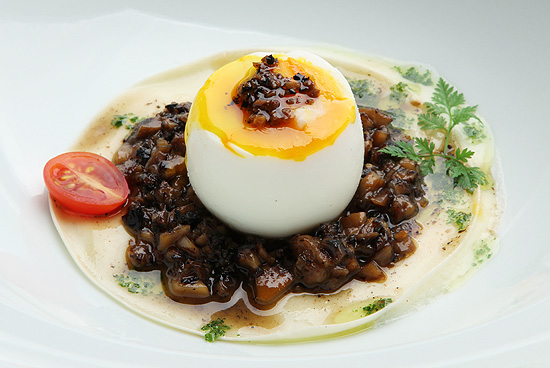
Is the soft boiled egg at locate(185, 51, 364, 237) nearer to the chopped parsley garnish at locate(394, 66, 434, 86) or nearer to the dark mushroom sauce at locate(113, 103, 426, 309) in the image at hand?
the dark mushroom sauce at locate(113, 103, 426, 309)

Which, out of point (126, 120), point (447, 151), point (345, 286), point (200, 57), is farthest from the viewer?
point (200, 57)

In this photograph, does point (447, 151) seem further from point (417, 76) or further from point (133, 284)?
point (133, 284)

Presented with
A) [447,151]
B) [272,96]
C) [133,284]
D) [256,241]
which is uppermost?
[272,96]

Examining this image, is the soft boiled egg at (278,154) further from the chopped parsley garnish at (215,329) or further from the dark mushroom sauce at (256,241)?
the chopped parsley garnish at (215,329)

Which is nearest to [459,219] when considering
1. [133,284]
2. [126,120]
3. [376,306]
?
[376,306]

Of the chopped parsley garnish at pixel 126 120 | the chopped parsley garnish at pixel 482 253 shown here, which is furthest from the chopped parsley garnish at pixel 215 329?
the chopped parsley garnish at pixel 126 120

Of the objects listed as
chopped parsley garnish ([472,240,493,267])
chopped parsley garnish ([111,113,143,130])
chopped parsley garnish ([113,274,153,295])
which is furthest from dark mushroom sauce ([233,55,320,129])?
chopped parsley garnish ([111,113,143,130])

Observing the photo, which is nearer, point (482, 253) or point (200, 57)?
point (482, 253)

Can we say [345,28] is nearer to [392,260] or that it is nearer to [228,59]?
[228,59]
